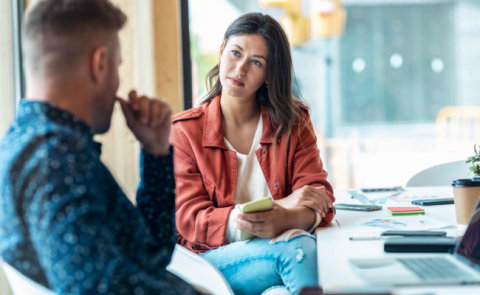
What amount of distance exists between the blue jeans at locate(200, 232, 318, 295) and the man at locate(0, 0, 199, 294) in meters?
0.35

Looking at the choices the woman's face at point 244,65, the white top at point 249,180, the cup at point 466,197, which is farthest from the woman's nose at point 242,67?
the cup at point 466,197

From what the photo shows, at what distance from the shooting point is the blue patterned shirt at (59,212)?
0.65 m

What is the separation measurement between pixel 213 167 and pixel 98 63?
84cm

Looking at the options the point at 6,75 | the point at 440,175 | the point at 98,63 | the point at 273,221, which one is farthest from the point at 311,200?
the point at 6,75

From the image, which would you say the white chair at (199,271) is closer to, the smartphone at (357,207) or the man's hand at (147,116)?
the man's hand at (147,116)

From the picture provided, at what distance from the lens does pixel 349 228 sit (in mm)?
1297

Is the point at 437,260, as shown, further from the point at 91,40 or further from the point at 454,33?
the point at 454,33

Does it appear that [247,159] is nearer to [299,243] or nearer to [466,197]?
[299,243]

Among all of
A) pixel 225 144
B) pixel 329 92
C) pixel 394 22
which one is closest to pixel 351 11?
pixel 394 22

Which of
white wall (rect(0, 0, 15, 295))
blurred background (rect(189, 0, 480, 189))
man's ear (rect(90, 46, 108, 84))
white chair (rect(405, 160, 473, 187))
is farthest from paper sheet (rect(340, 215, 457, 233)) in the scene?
blurred background (rect(189, 0, 480, 189))

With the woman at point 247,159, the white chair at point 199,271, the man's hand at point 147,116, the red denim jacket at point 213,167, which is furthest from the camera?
the red denim jacket at point 213,167

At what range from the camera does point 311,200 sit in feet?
4.73

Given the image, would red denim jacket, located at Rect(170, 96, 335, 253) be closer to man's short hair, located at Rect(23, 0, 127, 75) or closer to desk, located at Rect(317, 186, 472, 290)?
desk, located at Rect(317, 186, 472, 290)

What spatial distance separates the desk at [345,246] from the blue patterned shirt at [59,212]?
289 mm
